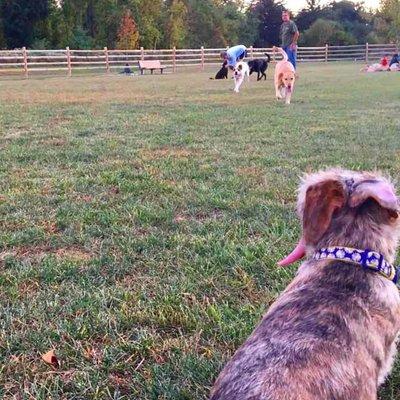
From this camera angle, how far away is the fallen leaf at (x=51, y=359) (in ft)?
8.53

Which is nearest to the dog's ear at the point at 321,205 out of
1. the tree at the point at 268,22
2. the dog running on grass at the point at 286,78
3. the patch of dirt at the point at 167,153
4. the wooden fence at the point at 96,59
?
the patch of dirt at the point at 167,153

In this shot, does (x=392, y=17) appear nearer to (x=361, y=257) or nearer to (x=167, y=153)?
(x=167, y=153)

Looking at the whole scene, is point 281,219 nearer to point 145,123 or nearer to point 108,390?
point 108,390

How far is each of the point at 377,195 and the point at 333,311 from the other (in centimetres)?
46

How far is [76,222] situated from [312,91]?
1429cm

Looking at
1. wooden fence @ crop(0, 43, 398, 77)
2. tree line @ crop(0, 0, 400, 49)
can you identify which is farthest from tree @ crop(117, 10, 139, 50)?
wooden fence @ crop(0, 43, 398, 77)

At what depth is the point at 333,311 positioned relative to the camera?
1855mm

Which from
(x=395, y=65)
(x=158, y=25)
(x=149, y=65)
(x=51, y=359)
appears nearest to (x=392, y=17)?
(x=158, y=25)

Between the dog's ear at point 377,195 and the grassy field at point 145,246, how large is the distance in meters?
0.88

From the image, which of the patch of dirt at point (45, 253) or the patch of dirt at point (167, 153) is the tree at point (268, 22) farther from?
the patch of dirt at point (45, 253)

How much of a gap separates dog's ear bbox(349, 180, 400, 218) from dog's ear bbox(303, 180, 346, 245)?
0.16 ft

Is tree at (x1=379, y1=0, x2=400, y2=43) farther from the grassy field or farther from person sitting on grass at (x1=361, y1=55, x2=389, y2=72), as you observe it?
the grassy field

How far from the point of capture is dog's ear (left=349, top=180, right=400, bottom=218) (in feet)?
6.50

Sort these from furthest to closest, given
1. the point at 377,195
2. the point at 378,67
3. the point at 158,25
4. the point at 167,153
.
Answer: the point at 158,25, the point at 378,67, the point at 167,153, the point at 377,195
